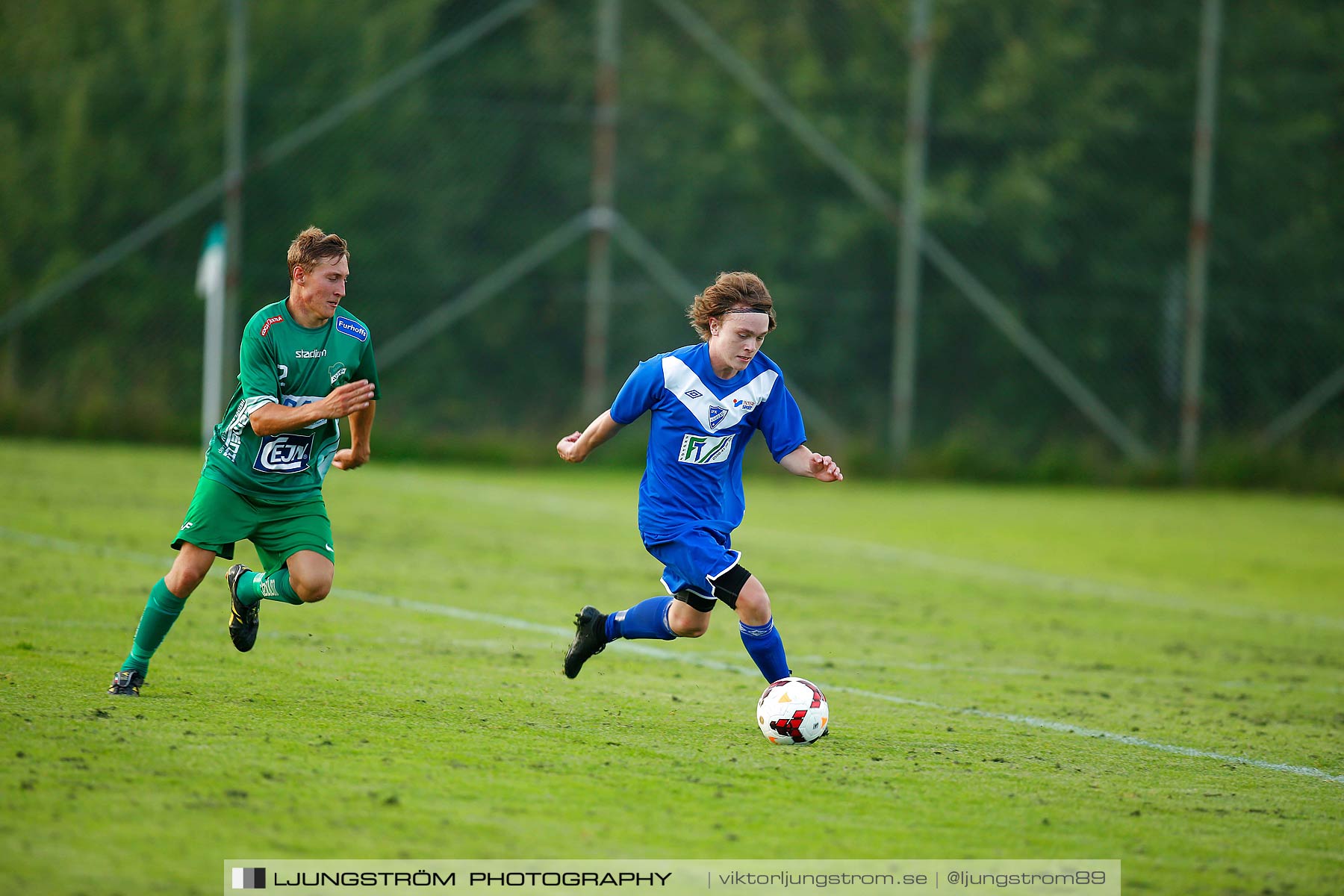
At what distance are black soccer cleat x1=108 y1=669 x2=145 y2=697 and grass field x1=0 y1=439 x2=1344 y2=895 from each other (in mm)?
71

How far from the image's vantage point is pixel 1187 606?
425 inches

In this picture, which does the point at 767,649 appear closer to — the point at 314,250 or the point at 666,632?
the point at 666,632

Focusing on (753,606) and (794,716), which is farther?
(753,606)

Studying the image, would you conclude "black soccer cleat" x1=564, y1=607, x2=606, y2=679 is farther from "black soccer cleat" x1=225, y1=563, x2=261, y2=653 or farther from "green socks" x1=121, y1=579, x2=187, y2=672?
"green socks" x1=121, y1=579, x2=187, y2=672

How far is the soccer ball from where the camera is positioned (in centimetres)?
559

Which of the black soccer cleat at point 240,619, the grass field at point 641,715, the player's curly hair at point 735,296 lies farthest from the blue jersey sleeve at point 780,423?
the black soccer cleat at point 240,619

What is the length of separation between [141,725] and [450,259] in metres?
15.3

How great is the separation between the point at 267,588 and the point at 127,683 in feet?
2.29

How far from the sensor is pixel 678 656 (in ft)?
25.7

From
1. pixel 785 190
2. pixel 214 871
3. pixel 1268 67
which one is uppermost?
pixel 1268 67

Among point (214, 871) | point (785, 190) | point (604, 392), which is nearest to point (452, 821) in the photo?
point (214, 871)

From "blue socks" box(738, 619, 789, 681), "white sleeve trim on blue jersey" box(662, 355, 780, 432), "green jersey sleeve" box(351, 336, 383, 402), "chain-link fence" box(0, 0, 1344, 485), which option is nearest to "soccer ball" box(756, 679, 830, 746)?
"blue socks" box(738, 619, 789, 681)

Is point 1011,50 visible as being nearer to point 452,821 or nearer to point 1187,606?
point 1187,606

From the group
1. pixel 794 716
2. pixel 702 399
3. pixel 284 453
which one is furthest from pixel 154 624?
pixel 794 716
